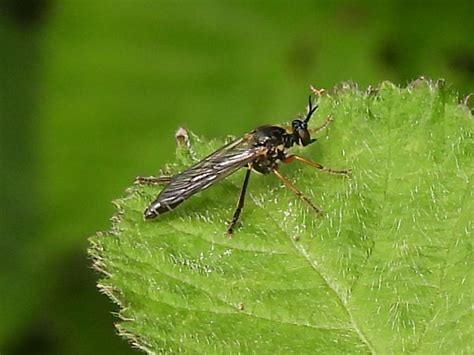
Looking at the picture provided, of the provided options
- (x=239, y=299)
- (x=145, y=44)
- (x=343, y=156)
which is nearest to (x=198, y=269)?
(x=239, y=299)

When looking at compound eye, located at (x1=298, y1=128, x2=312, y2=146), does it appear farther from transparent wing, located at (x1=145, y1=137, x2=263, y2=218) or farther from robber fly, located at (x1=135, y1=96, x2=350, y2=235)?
transparent wing, located at (x1=145, y1=137, x2=263, y2=218)

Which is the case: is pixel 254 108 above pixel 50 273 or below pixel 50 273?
above

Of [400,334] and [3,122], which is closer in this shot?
[400,334]

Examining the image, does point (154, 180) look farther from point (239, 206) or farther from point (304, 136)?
point (304, 136)

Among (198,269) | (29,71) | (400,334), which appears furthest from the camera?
(29,71)

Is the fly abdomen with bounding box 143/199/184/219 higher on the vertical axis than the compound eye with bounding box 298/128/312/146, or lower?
lower

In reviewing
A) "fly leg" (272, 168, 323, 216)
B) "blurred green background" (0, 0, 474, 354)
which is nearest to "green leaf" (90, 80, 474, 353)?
"fly leg" (272, 168, 323, 216)

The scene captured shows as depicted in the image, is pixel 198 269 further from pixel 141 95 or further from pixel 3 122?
pixel 3 122

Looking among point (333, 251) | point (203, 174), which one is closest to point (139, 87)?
point (203, 174)
